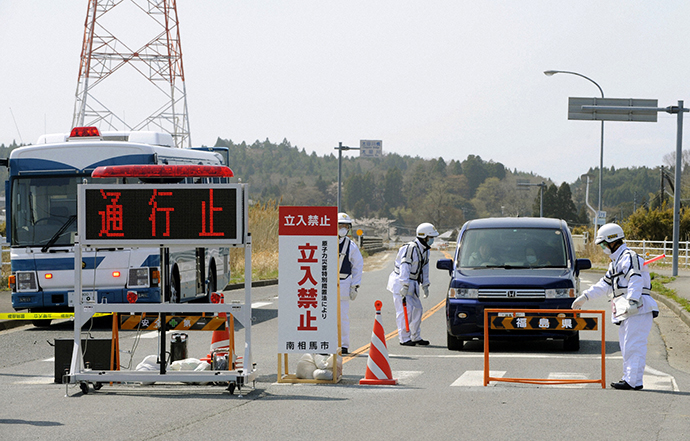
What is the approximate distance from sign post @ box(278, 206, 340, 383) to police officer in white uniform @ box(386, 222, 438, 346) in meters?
3.54

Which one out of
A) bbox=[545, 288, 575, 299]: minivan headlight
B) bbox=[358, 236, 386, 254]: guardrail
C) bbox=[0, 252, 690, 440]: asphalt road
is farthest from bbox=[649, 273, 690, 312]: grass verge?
bbox=[358, 236, 386, 254]: guardrail

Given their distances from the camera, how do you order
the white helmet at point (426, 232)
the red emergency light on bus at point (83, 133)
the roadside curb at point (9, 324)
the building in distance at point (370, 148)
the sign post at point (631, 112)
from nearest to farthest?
the white helmet at point (426, 232), the roadside curb at point (9, 324), the red emergency light on bus at point (83, 133), the sign post at point (631, 112), the building in distance at point (370, 148)

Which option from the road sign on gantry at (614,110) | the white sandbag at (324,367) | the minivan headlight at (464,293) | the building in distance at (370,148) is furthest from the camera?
the building in distance at (370,148)

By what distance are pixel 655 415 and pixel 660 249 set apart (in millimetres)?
36664

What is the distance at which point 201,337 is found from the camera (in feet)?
48.8

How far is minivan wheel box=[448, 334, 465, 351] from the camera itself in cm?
1302

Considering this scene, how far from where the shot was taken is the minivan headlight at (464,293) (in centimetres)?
1258

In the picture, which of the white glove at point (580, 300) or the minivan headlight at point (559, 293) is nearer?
the white glove at point (580, 300)

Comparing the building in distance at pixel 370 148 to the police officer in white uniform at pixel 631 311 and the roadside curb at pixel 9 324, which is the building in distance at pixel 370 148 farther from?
the police officer in white uniform at pixel 631 311

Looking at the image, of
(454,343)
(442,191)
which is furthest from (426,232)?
(442,191)

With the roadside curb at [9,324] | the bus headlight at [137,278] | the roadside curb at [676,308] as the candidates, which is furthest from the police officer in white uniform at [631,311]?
the roadside curb at [9,324]

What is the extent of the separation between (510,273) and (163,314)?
18.8ft

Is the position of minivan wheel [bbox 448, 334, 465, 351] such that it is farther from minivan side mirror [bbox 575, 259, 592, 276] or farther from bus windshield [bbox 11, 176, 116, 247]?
bus windshield [bbox 11, 176, 116, 247]

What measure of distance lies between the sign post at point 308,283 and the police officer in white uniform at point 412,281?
354cm
